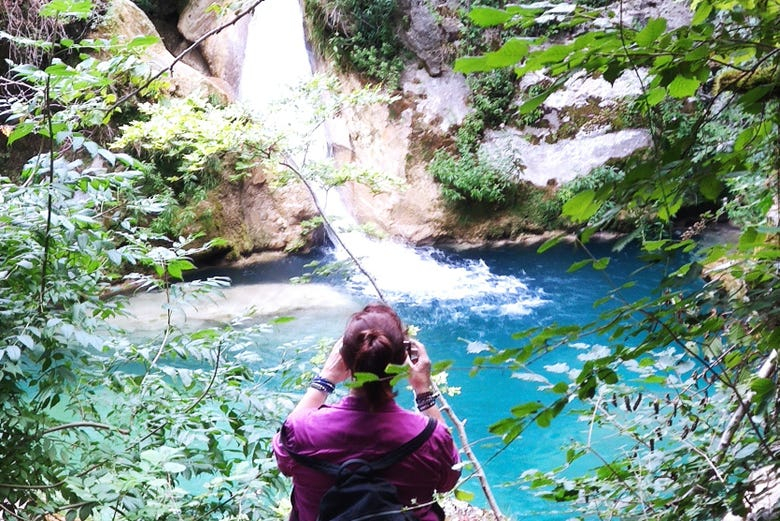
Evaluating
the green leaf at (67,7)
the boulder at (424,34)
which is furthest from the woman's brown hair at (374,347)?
the boulder at (424,34)

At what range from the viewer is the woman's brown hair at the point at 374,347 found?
49.1 inches

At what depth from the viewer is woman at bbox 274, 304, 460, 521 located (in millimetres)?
1248

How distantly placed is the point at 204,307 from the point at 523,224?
15.7 ft

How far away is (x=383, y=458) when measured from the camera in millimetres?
1235

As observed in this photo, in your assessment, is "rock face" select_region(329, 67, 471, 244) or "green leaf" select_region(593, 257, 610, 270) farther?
"rock face" select_region(329, 67, 471, 244)

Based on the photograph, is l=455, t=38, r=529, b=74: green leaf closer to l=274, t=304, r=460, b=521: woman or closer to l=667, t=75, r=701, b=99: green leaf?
l=667, t=75, r=701, b=99: green leaf

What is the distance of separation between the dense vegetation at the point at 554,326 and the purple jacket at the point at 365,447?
0.77 ft

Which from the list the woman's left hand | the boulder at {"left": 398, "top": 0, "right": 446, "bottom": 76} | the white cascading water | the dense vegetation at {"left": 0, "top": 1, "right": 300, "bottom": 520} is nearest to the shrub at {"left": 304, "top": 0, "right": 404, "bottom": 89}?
the boulder at {"left": 398, "top": 0, "right": 446, "bottom": 76}

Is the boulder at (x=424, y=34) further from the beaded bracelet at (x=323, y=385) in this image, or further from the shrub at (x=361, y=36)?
the beaded bracelet at (x=323, y=385)

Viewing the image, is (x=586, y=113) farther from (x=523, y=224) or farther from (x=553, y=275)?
(x=553, y=275)

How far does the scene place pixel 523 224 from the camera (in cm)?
885

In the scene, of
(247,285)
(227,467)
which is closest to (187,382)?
(227,467)

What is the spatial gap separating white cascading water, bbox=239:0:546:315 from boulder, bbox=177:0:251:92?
130mm

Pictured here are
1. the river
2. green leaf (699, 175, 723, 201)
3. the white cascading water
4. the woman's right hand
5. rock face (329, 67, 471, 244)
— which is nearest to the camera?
green leaf (699, 175, 723, 201)
